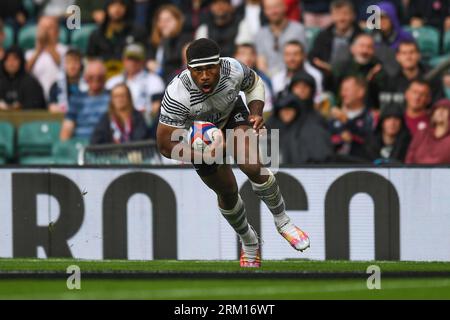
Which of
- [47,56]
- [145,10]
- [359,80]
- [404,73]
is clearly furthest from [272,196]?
[47,56]

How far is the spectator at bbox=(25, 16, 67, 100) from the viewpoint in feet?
61.1

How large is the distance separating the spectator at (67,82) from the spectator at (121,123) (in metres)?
1.51

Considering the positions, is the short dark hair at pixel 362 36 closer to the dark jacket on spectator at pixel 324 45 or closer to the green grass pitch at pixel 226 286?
the dark jacket on spectator at pixel 324 45

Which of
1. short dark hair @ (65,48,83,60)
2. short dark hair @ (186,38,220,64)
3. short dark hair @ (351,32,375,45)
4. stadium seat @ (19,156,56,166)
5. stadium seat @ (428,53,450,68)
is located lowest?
stadium seat @ (19,156,56,166)

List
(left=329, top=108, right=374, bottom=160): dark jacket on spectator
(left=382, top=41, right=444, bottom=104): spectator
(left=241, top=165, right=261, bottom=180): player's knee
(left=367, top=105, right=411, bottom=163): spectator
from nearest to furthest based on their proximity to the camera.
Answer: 1. (left=241, top=165, right=261, bottom=180): player's knee
2. (left=367, top=105, right=411, bottom=163): spectator
3. (left=329, top=108, right=374, bottom=160): dark jacket on spectator
4. (left=382, top=41, right=444, bottom=104): spectator

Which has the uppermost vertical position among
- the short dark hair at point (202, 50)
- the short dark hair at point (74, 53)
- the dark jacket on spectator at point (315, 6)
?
the dark jacket on spectator at point (315, 6)

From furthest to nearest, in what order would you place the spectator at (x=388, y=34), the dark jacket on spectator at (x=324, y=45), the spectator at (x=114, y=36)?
the spectator at (x=114, y=36)
the dark jacket on spectator at (x=324, y=45)
the spectator at (x=388, y=34)

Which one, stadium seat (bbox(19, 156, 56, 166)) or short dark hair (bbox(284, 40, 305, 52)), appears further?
stadium seat (bbox(19, 156, 56, 166))

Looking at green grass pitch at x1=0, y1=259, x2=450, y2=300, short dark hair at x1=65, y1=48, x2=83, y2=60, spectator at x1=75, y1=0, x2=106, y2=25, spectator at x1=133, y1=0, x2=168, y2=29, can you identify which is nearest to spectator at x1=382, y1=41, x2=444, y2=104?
green grass pitch at x1=0, y1=259, x2=450, y2=300

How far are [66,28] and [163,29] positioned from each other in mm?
2009

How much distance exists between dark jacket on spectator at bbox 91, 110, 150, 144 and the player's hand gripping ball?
537cm

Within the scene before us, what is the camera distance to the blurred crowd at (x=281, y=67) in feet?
51.0

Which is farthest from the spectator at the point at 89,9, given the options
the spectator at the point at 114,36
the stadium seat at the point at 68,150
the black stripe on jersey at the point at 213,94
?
the black stripe on jersey at the point at 213,94

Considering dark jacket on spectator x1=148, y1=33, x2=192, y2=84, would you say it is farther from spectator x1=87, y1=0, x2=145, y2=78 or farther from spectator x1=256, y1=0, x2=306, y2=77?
spectator x1=256, y1=0, x2=306, y2=77
